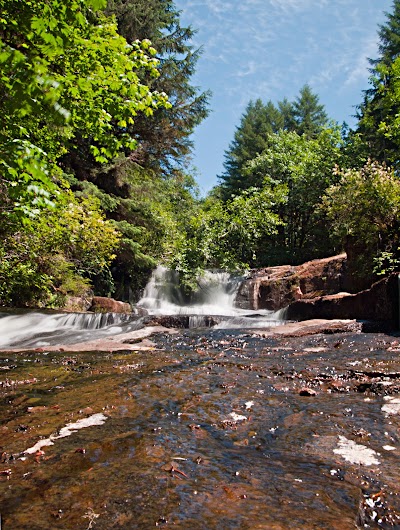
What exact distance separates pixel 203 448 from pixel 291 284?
14380 millimetres

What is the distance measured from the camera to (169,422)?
2.72m

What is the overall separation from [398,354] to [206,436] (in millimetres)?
4337

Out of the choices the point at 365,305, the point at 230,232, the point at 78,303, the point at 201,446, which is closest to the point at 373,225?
the point at 365,305

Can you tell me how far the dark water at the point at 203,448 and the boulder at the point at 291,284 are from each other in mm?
10536

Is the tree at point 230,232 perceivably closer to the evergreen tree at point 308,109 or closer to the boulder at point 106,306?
the boulder at point 106,306

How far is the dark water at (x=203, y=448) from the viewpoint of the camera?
153cm

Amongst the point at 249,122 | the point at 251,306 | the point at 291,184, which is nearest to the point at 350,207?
the point at 251,306

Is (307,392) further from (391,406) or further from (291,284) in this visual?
(291,284)

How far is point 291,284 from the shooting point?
52.5 feet

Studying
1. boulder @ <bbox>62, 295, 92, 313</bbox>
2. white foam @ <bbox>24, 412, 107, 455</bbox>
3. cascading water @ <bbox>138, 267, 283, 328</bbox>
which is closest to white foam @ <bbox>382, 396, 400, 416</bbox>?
white foam @ <bbox>24, 412, 107, 455</bbox>

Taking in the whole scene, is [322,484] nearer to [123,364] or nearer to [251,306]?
[123,364]

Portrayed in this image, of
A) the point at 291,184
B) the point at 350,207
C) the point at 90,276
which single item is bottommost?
the point at 90,276

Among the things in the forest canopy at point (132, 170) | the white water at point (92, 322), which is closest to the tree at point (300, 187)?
the forest canopy at point (132, 170)

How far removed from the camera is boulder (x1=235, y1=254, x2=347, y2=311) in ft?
48.4
